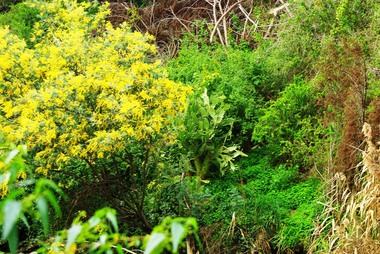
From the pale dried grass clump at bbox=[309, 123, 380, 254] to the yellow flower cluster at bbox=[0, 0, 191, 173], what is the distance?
5.41ft

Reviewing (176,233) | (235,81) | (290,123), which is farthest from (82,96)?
(176,233)

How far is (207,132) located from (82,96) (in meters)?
2.63

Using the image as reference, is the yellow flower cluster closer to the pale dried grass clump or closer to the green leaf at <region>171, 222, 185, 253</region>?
the pale dried grass clump

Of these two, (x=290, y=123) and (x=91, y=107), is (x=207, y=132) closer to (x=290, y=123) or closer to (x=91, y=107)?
(x=290, y=123)

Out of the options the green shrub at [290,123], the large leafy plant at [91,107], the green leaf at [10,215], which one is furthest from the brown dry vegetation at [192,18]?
the green leaf at [10,215]

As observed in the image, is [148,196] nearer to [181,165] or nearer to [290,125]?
[181,165]

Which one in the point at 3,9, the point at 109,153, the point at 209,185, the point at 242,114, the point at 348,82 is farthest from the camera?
the point at 3,9

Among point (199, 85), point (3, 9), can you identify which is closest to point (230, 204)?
point (199, 85)

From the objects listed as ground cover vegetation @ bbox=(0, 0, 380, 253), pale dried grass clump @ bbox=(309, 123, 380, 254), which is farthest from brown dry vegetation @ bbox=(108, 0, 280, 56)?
pale dried grass clump @ bbox=(309, 123, 380, 254)

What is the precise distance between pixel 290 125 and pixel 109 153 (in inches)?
116

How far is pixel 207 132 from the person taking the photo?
25.9 feet

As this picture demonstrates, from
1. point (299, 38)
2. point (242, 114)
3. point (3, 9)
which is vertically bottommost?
point (3, 9)

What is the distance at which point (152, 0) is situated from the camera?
13602 mm

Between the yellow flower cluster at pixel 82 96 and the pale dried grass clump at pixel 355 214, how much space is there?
165cm
